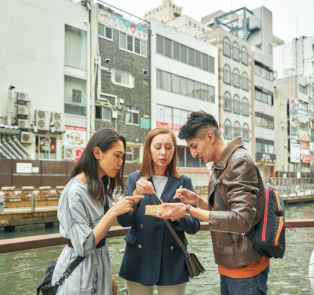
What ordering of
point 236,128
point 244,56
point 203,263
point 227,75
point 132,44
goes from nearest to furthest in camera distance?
point 203,263 → point 132,44 → point 227,75 → point 236,128 → point 244,56

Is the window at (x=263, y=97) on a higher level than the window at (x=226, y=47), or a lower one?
lower

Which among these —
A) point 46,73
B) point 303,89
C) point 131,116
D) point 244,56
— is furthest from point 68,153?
point 303,89

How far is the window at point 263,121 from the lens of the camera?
38219mm

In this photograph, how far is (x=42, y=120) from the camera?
18.0 m

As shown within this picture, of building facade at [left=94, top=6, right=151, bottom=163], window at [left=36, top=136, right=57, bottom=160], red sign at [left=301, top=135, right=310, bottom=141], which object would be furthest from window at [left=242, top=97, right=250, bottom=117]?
window at [left=36, top=136, right=57, bottom=160]

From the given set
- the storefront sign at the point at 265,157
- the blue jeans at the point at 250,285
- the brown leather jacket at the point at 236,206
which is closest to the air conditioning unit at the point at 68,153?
the brown leather jacket at the point at 236,206

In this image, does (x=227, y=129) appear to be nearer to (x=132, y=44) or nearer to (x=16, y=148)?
(x=132, y=44)

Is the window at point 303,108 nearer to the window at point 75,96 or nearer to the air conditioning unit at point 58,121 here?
the window at point 75,96

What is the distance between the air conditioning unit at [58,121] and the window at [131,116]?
561 cm

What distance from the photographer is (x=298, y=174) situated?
44.5 metres

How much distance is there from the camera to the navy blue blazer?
237 centimetres

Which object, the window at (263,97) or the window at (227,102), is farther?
the window at (263,97)

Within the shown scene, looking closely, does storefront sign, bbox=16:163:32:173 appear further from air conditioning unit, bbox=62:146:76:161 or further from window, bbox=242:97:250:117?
window, bbox=242:97:250:117

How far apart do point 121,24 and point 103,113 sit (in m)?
6.50
